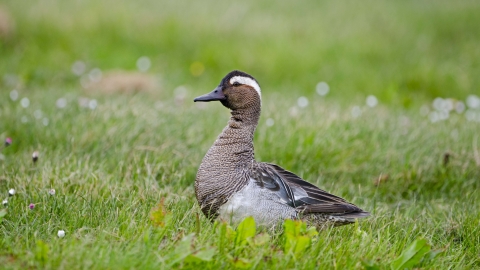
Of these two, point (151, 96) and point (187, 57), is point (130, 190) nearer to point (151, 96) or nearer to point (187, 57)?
point (151, 96)

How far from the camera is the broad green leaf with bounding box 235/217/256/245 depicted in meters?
3.12

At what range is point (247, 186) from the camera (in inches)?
146

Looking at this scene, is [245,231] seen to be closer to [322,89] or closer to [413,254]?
[413,254]

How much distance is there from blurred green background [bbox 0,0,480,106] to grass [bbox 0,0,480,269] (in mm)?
33

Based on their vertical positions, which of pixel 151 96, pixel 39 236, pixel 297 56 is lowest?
pixel 39 236

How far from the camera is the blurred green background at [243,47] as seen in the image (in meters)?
9.42

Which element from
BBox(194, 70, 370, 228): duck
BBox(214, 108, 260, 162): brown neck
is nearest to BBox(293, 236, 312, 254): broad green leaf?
BBox(194, 70, 370, 228): duck

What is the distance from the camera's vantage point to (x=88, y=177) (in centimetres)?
428

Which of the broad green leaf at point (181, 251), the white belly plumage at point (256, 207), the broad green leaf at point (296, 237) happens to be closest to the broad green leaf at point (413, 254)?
the broad green leaf at point (296, 237)

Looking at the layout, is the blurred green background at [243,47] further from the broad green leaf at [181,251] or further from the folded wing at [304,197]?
the broad green leaf at [181,251]

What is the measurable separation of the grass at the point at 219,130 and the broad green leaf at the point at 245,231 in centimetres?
3

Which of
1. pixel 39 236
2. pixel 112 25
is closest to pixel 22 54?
pixel 112 25

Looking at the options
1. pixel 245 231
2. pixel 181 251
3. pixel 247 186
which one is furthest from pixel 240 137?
pixel 181 251

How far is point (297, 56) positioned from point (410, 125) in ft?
13.0
